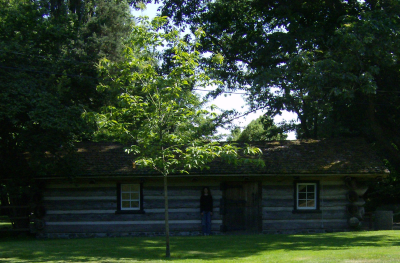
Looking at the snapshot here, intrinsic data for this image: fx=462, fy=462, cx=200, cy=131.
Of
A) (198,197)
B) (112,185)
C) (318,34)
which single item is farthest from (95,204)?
(318,34)

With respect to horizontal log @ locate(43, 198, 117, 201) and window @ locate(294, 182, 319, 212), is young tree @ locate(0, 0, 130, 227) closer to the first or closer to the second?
horizontal log @ locate(43, 198, 117, 201)

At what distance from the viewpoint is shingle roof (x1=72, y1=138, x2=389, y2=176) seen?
18406 millimetres

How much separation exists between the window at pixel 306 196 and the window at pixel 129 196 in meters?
6.51

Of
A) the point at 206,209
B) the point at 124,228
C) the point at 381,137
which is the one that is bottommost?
the point at 124,228

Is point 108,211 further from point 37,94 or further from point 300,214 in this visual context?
point 300,214

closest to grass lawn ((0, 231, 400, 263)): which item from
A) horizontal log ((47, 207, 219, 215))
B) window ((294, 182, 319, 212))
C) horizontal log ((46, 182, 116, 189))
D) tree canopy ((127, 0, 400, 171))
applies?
window ((294, 182, 319, 212))

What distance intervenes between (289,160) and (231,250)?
7150 mm

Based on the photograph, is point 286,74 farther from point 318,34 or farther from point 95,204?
point 95,204

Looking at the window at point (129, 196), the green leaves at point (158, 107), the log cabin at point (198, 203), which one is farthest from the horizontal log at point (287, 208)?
the green leaves at point (158, 107)

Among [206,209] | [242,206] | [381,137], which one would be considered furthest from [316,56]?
[206,209]

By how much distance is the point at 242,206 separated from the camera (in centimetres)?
1912

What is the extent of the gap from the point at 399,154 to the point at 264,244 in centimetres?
1093

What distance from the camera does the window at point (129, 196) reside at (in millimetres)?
19031

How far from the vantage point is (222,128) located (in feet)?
91.1
